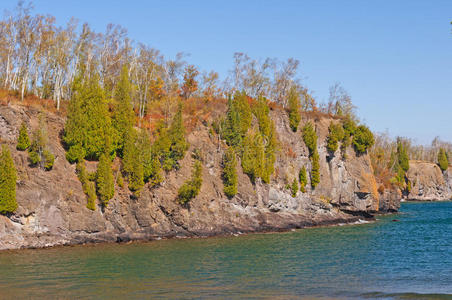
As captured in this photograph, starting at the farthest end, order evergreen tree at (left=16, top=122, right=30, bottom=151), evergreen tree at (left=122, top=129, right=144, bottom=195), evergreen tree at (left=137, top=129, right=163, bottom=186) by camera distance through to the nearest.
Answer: evergreen tree at (left=137, top=129, right=163, bottom=186) < evergreen tree at (left=122, top=129, right=144, bottom=195) < evergreen tree at (left=16, top=122, right=30, bottom=151)

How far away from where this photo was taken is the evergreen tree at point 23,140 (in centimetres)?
4147

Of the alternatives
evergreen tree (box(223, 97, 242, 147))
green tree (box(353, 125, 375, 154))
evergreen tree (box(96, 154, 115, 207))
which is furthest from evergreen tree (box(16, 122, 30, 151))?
green tree (box(353, 125, 375, 154))

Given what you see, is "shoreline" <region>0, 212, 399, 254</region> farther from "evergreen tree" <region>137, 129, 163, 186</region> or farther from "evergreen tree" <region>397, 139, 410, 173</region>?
"evergreen tree" <region>397, 139, 410, 173</region>

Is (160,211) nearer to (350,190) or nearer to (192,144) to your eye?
(192,144)

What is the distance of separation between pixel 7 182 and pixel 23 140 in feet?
16.6

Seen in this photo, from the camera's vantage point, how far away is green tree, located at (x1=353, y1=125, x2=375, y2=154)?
7450cm

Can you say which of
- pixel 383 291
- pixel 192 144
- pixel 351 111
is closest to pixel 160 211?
pixel 192 144

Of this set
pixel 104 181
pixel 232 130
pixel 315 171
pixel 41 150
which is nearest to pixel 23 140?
pixel 41 150

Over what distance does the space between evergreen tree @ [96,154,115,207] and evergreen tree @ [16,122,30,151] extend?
22.7ft

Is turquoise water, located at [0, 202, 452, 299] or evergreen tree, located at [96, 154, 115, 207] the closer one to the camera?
turquoise water, located at [0, 202, 452, 299]

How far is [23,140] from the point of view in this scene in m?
41.6

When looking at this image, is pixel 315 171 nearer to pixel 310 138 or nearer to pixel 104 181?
pixel 310 138

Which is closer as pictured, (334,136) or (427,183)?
(334,136)

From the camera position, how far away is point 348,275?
28.1m
